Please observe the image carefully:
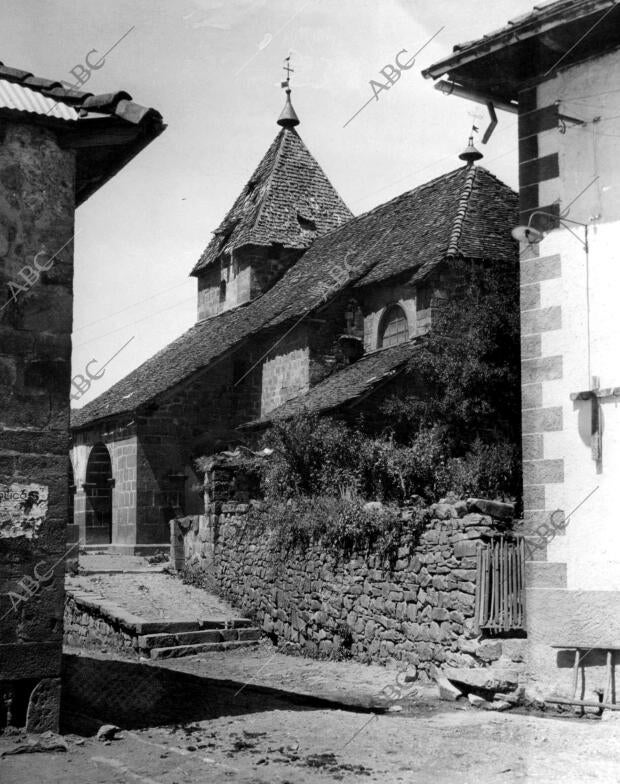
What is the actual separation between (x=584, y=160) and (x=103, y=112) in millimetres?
4588

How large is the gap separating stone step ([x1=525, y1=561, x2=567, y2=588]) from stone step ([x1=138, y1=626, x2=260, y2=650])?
691cm

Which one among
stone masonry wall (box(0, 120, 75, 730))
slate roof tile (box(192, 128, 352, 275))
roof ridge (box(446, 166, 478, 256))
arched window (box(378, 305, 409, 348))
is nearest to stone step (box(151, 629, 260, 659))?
stone masonry wall (box(0, 120, 75, 730))

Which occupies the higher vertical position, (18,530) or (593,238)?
(593,238)

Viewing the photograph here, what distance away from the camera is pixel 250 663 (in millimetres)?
14234

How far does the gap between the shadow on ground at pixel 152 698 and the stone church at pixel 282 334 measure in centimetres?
932

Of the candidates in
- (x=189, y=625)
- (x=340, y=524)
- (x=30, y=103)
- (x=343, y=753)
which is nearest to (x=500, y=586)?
(x=340, y=524)

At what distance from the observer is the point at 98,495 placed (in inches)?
1179

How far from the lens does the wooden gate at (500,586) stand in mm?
11258

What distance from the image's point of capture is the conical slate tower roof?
3161 cm

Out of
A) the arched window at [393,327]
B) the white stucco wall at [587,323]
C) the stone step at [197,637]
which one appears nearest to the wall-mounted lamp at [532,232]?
the white stucco wall at [587,323]

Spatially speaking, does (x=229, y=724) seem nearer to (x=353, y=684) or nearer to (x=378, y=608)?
(x=353, y=684)

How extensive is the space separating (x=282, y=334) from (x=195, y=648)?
12.8 metres

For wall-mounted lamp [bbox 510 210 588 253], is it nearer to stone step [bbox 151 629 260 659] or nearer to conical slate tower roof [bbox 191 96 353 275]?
stone step [bbox 151 629 260 659]

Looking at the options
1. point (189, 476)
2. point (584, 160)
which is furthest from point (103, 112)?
point (189, 476)
